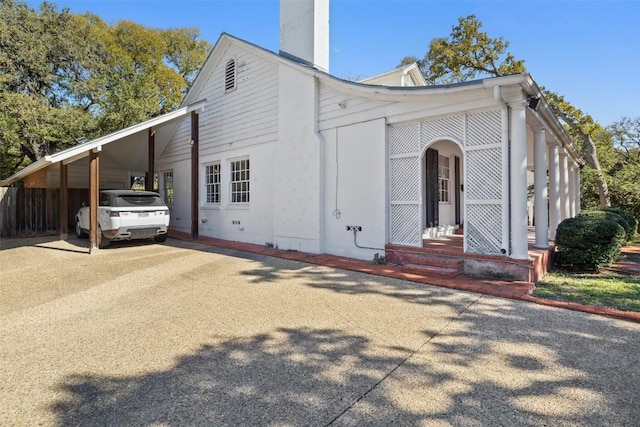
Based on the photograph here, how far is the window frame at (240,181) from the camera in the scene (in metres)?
10.7

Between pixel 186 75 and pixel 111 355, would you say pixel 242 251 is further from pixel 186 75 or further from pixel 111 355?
pixel 186 75

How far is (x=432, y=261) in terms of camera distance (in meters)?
A: 6.48

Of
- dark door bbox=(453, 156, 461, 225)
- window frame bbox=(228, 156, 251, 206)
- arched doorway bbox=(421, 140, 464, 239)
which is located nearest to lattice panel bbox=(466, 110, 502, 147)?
arched doorway bbox=(421, 140, 464, 239)

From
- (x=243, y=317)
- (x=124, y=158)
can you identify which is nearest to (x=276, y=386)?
(x=243, y=317)

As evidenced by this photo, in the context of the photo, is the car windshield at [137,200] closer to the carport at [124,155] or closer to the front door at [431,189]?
the carport at [124,155]

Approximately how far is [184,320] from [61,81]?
1842 cm

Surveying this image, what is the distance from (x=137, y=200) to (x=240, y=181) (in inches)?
121

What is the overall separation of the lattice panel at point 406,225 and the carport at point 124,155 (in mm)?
6651

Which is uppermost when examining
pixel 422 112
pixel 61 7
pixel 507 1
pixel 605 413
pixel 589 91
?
pixel 61 7

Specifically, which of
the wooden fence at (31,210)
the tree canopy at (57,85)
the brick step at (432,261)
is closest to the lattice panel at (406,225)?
the brick step at (432,261)

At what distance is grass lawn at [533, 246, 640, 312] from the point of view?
4.82 m

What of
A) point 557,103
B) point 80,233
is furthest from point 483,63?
point 80,233

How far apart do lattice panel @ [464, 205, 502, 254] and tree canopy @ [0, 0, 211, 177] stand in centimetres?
1502

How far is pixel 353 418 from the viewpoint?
7.20ft
